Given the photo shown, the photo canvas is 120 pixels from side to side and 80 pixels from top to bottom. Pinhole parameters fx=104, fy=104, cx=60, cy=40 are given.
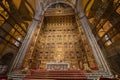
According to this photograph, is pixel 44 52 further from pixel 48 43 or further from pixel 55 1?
pixel 55 1

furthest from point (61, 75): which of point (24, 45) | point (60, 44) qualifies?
point (60, 44)

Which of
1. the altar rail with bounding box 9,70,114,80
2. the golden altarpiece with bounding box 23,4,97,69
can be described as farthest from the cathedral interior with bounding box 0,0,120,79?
the altar rail with bounding box 9,70,114,80

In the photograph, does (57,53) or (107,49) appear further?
(57,53)

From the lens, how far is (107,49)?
912 cm

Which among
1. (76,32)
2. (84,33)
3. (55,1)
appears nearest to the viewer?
(84,33)

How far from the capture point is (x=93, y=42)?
32.2ft

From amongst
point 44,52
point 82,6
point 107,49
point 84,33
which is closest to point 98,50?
point 107,49

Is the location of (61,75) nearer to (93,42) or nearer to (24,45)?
(93,42)

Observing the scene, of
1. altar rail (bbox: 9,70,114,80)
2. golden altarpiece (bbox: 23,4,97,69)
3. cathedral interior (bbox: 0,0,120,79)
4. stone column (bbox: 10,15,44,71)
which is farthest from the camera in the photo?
golden altarpiece (bbox: 23,4,97,69)

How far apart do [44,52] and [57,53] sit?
61.1 inches

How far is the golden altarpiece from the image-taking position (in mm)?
10097

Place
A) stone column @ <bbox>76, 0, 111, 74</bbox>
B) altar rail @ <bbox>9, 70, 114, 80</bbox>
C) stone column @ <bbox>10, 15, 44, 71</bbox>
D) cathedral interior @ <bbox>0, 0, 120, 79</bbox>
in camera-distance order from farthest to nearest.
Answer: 1. stone column @ <bbox>10, 15, 44, 71</bbox>
2. cathedral interior @ <bbox>0, 0, 120, 79</bbox>
3. stone column @ <bbox>76, 0, 111, 74</bbox>
4. altar rail @ <bbox>9, 70, 114, 80</bbox>

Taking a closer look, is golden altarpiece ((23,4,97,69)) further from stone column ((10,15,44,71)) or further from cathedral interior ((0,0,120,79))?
stone column ((10,15,44,71))

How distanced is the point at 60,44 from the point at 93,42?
4.27m
